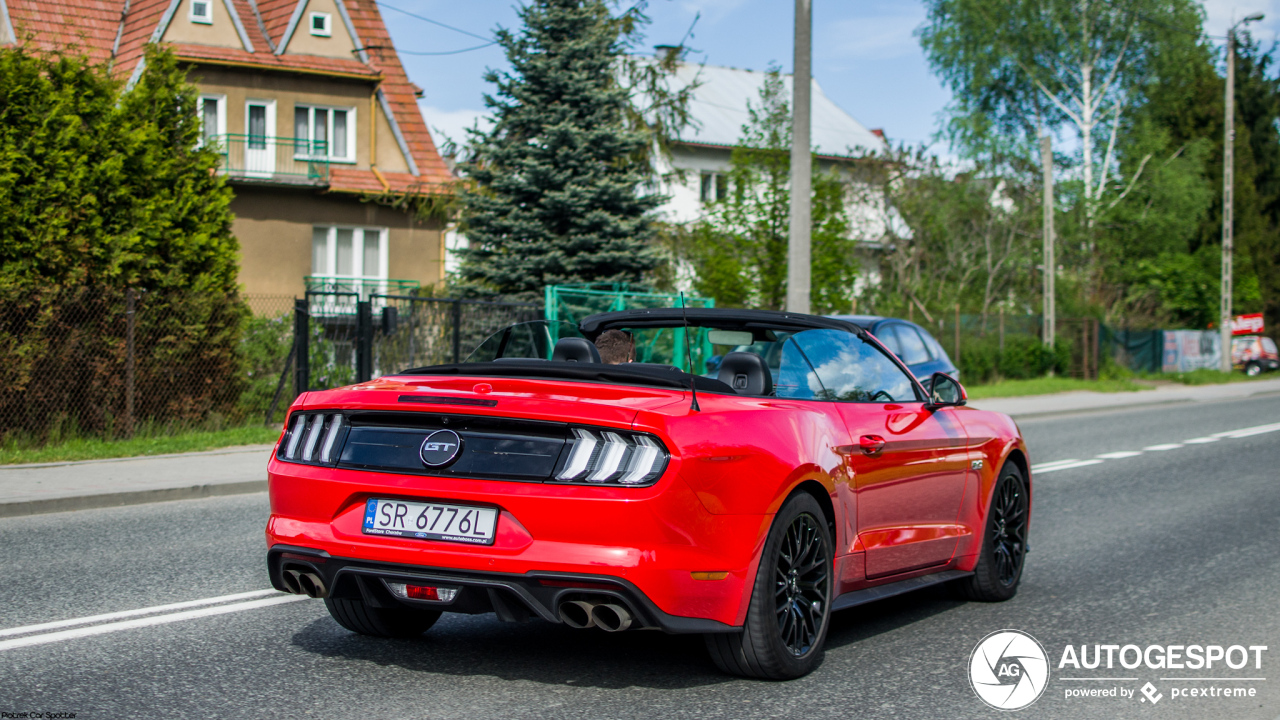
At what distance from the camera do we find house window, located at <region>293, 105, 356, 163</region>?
30.3m

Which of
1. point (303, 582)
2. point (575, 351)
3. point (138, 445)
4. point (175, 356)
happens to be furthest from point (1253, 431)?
point (303, 582)

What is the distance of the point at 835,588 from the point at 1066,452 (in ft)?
→ 37.5

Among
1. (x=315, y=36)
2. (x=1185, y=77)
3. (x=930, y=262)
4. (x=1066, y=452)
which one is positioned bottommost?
(x=1066, y=452)

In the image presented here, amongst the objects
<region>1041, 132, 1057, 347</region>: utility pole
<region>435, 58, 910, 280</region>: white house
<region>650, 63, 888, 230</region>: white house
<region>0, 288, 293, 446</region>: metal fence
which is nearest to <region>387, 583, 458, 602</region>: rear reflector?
<region>0, 288, 293, 446</region>: metal fence

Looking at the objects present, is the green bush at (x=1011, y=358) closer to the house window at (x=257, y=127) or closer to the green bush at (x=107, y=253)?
the house window at (x=257, y=127)

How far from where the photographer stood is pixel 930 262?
41.7 metres

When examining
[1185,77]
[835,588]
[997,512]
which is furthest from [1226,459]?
[1185,77]

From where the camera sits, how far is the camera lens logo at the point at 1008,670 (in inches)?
185

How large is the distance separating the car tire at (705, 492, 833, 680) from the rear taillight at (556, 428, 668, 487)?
631mm

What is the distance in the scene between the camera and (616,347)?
19.7 ft

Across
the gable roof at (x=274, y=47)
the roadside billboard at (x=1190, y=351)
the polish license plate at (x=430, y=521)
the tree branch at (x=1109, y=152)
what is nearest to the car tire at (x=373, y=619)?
the polish license plate at (x=430, y=521)

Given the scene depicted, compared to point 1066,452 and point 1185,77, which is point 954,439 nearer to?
point 1066,452

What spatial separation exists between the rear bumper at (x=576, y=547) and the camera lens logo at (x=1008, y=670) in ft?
3.65

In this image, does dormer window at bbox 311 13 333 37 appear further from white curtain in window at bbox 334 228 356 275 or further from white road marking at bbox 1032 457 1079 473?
white road marking at bbox 1032 457 1079 473
